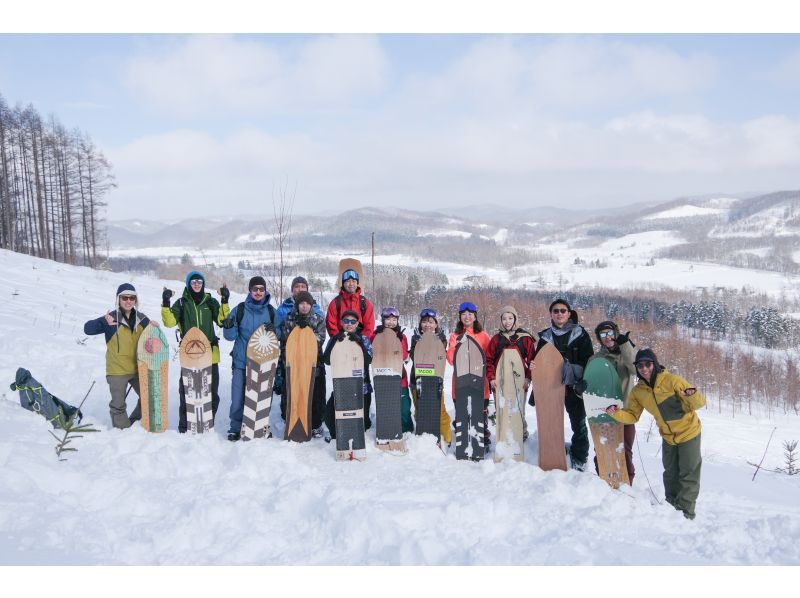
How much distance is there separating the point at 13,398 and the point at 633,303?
3567 inches

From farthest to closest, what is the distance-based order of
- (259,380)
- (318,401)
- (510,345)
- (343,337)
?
(318,401) → (259,380) → (343,337) → (510,345)

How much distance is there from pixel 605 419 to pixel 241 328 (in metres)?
4.00

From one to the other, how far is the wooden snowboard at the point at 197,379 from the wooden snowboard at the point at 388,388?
6.24 feet

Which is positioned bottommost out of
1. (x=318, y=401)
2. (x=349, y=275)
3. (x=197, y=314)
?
(x=318, y=401)

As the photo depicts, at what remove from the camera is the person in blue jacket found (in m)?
5.59

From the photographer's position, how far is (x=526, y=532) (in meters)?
3.80

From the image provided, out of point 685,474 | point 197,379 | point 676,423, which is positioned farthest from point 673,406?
point 197,379

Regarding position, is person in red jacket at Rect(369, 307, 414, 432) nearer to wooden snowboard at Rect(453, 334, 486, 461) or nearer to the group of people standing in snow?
the group of people standing in snow

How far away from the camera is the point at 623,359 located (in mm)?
4930

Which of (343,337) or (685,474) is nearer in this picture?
(685,474)

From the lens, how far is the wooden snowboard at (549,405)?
5.04 meters

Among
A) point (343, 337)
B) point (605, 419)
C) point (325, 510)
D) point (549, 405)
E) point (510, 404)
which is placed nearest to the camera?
point (325, 510)

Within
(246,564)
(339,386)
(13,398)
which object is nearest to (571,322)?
(339,386)

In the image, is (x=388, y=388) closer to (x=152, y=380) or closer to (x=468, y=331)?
(x=468, y=331)
